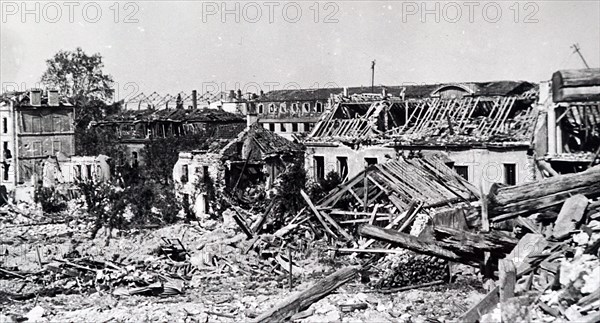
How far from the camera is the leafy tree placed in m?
63.4

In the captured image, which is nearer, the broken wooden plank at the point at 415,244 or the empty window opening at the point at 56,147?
the broken wooden plank at the point at 415,244

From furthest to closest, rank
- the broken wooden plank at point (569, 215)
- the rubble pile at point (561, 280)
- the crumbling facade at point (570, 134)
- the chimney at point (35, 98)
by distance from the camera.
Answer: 1. the chimney at point (35, 98)
2. the crumbling facade at point (570, 134)
3. the broken wooden plank at point (569, 215)
4. the rubble pile at point (561, 280)

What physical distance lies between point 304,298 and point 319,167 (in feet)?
61.6

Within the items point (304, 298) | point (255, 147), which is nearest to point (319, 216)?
point (304, 298)

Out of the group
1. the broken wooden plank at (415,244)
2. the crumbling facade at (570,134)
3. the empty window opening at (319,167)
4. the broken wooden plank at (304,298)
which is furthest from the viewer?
the empty window opening at (319,167)

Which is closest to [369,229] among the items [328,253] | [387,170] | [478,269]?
[478,269]

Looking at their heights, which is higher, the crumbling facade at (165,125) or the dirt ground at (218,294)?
the crumbling facade at (165,125)

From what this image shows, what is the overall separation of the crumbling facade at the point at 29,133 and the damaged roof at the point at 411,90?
23.6 meters

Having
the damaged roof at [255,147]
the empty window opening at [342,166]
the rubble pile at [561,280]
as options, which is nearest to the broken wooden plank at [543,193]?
the rubble pile at [561,280]

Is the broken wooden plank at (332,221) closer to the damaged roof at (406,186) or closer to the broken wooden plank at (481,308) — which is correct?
the damaged roof at (406,186)

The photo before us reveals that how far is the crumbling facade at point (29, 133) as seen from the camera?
163ft

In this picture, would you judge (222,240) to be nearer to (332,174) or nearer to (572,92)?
(332,174)

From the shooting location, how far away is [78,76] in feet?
212

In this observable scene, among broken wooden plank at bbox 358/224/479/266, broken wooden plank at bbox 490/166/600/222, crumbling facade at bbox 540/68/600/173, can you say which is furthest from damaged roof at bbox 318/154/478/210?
broken wooden plank at bbox 490/166/600/222
